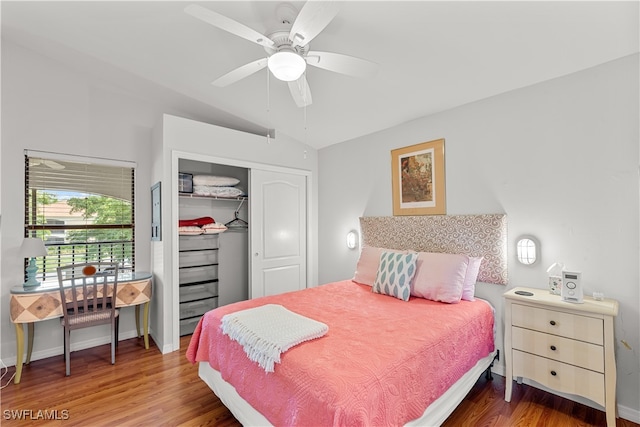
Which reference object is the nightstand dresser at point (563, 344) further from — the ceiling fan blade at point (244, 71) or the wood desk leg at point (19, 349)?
the wood desk leg at point (19, 349)

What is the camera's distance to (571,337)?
1870mm

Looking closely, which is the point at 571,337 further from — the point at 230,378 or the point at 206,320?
the point at 206,320

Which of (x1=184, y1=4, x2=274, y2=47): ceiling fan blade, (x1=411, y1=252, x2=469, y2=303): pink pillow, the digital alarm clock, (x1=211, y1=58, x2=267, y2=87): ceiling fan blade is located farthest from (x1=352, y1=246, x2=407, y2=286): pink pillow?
(x1=184, y1=4, x2=274, y2=47): ceiling fan blade

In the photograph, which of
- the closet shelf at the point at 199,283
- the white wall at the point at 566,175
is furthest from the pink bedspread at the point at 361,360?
the closet shelf at the point at 199,283

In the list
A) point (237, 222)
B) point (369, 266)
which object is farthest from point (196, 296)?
point (369, 266)

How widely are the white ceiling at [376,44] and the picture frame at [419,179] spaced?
36 centimetres

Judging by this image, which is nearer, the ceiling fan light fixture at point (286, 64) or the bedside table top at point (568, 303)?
the ceiling fan light fixture at point (286, 64)

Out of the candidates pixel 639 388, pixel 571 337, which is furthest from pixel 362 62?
pixel 639 388

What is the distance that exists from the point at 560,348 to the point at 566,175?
4.01 ft

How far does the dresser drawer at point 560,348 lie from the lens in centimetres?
179

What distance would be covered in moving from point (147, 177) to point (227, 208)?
1.02 meters

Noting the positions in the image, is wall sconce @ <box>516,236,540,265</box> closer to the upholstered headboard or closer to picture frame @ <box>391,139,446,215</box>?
the upholstered headboard

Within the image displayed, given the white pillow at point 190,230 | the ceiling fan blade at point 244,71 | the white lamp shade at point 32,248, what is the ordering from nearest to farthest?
the ceiling fan blade at point 244,71
the white lamp shade at point 32,248
the white pillow at point 190,230

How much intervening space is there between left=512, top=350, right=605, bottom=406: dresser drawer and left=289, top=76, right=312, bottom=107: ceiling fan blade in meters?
2.37
